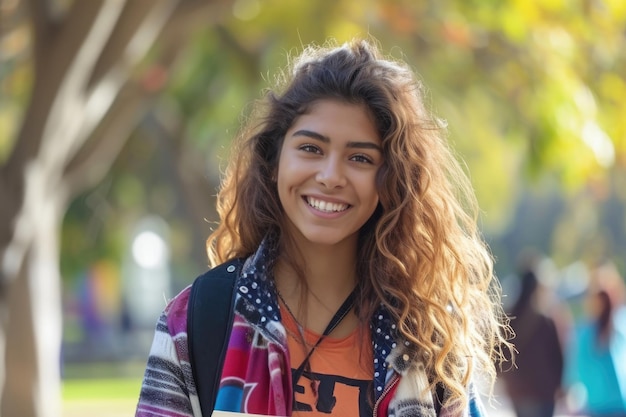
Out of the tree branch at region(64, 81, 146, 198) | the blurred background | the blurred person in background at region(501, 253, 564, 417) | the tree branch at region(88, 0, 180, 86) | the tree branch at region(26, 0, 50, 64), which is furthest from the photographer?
the tree branch at region(64, 81, 146, 198)

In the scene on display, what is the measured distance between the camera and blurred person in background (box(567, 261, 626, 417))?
393 inches

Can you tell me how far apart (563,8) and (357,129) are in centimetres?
881

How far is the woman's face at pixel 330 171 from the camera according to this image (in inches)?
127

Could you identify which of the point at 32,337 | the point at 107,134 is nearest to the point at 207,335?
the point at 32,337

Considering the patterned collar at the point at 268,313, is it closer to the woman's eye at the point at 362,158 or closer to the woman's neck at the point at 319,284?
the woman's neck at the point at 319,284

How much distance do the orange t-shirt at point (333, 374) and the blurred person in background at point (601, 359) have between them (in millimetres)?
7123

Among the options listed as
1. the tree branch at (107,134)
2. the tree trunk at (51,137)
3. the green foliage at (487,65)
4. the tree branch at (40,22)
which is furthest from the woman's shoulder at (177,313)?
the tree branch at (107,134)

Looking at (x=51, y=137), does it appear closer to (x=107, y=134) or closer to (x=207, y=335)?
(x=107, y=134)

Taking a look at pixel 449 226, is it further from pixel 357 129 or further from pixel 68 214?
pixel 68 214

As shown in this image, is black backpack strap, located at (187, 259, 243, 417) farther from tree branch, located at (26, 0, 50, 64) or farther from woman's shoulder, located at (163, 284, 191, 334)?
tree branch, located at (26, 0, 50, 64)

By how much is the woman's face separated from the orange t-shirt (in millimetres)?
238

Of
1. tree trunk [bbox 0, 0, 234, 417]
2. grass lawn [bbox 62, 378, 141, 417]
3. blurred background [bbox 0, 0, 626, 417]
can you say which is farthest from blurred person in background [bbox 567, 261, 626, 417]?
grass lawn [bbox 62, 378, 141, 417]

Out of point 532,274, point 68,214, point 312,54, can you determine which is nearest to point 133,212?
point 68,214

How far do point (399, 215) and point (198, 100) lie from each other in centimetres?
1357
